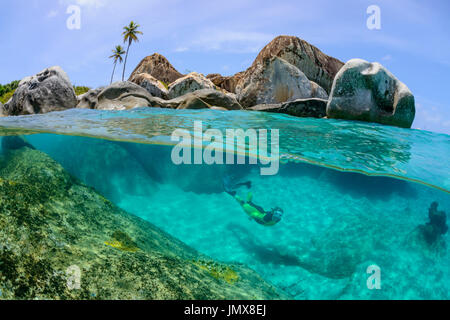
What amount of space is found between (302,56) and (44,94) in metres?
18.5

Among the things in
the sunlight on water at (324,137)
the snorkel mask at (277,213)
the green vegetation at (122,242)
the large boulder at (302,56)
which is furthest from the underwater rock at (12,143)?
the large boulder at (302,56)

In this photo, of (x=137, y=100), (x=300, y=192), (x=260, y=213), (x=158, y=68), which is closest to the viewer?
(x=260, y=213)

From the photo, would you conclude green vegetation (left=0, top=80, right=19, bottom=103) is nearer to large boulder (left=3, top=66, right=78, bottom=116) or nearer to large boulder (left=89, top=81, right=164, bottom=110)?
large boulder (left=3, top=66, right=78, bottom=116)

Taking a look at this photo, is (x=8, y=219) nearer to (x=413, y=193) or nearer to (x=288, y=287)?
(x=288, y=287)

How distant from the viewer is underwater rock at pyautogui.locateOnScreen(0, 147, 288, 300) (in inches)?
96.0

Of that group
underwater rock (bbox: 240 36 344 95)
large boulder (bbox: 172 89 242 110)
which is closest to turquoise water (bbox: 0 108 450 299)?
large boulder (bbox: 172 89 242 110)

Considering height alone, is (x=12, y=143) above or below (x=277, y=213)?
above

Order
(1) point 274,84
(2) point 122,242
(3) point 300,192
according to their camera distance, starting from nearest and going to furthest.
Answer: (2) point 122,242
(3) point 300,192
(1) point 274,84

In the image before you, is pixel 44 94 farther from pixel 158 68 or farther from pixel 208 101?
pixel 158 68

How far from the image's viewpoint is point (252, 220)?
738 centimetres

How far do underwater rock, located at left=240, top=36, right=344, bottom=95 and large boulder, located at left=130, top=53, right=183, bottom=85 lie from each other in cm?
2109

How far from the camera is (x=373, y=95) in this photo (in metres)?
11.4

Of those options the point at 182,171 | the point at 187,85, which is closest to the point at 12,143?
the point at 182,171
